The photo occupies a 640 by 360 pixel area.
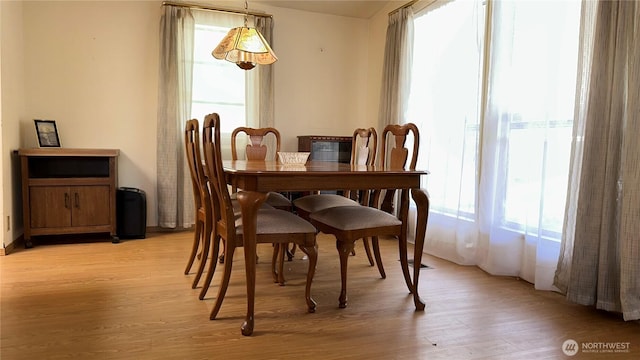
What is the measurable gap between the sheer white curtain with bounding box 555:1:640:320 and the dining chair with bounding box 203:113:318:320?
145 centimetres

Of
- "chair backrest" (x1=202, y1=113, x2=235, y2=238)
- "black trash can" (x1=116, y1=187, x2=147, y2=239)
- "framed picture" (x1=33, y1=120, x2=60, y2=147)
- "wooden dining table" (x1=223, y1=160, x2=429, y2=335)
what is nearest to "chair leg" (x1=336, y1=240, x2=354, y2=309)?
"wooden dining table" (x1=223, y1=160, x2=429, y2=335)

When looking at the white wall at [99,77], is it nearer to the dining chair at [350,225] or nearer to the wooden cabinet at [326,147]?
the wooden cabinet at [326,147]

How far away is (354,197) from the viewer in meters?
3.49

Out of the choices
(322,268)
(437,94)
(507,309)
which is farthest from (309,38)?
(507,309)

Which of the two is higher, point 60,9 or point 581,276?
point 60,9

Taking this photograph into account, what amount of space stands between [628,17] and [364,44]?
10.4 ft

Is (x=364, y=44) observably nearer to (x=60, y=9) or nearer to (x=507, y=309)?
(x=60, y=9)

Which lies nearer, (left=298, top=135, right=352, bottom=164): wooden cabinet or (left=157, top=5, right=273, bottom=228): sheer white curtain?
(left=157, top=5, right=273, bottom=228): sheer white curtain

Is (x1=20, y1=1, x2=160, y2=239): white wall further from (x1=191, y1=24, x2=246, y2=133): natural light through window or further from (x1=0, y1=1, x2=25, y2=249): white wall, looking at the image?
(x1=191, y1=24, x2=246, y2=133): natural light through window

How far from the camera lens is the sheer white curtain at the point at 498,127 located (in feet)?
8.32

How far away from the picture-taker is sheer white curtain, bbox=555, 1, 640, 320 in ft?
6.49

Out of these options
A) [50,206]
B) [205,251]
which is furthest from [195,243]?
[50,206]

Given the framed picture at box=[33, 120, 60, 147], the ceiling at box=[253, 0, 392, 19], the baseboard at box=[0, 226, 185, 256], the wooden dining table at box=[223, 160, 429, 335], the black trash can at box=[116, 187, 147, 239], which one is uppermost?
the ceiling at box=[253, 0, 392, 19]

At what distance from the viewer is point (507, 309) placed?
224 centimetres
